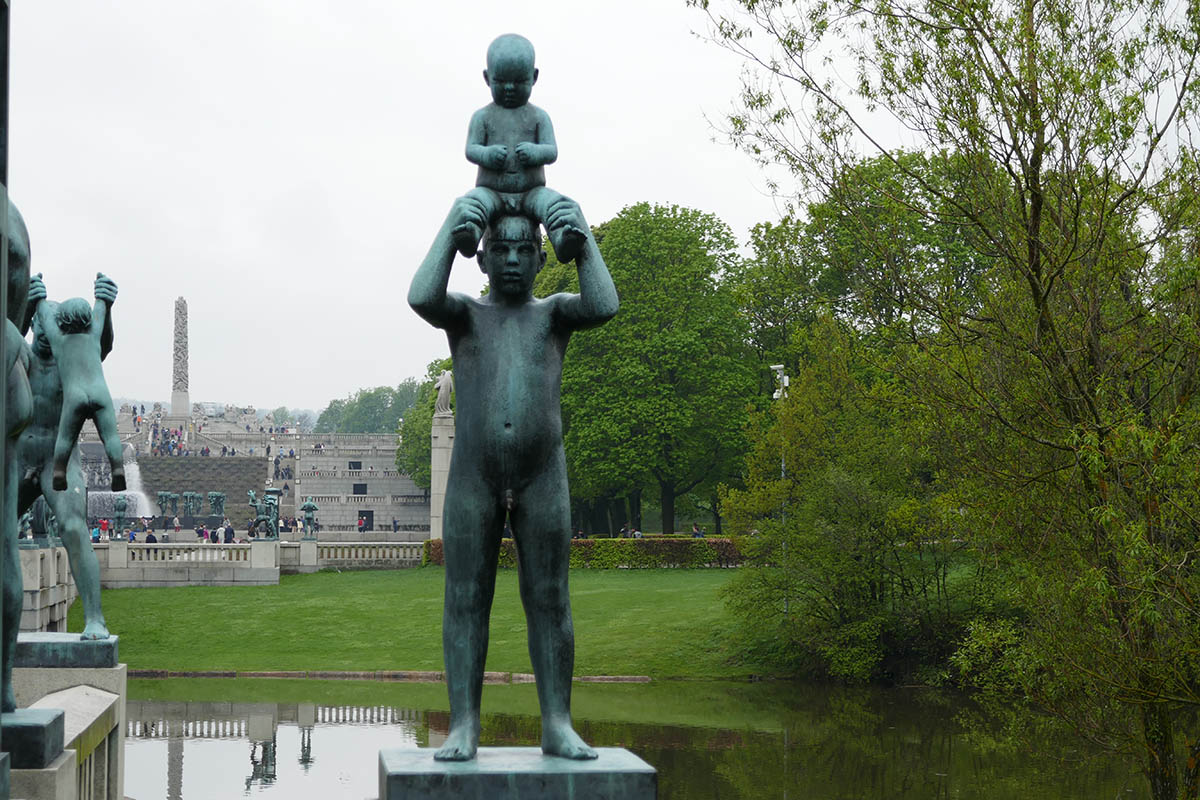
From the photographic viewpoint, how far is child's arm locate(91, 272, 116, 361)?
10.1 metres

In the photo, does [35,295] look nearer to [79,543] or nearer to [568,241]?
[79,543]

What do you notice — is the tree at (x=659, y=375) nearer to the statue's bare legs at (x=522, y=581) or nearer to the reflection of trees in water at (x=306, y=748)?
the reflection of trees in water at (x=306, y=748)

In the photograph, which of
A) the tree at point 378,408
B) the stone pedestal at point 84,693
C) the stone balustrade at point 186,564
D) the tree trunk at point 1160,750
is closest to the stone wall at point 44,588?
the stone pedestal at point 84,693

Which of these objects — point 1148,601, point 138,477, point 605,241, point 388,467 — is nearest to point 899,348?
point 1148,601

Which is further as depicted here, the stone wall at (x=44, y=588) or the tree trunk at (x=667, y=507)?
the tree trunk at (x=667, y=507)

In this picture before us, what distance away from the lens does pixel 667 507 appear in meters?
50.0

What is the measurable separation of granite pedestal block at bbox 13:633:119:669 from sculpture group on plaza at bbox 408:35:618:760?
5.28 metres

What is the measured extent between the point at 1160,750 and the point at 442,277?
35.1 ft

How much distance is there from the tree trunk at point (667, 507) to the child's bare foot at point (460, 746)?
44.0 meters

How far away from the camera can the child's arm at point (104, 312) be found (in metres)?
10.1

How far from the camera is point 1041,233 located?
46.2 feet

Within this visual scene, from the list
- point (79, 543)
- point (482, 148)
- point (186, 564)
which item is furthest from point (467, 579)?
point (186, 564)

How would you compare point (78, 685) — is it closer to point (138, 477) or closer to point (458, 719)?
point (458, 719)

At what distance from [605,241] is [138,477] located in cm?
4016
